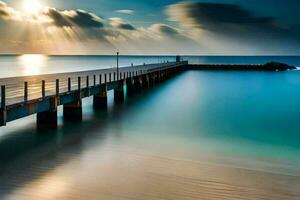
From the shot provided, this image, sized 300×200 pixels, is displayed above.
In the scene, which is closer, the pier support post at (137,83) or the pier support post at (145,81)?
the pier support post at (137,83)

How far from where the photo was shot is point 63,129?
42.5 ft

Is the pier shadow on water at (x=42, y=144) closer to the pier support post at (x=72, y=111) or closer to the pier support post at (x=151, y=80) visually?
the pier support post at (x=72, y=111)

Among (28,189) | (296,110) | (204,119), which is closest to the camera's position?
(28,189)

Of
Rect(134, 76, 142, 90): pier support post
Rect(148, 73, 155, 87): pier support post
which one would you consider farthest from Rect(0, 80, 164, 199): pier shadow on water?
Rect(148, 73, 155, 87): pier support post

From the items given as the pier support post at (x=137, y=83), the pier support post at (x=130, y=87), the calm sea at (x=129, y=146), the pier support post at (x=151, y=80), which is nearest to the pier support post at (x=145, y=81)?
the pier support post at (x=151, y=80)

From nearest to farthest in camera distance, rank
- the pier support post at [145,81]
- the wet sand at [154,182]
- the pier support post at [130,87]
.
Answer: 1. the wet sand at [154,182]
2. the pier support post at [130,87]
3. the pier support post at [145,81]

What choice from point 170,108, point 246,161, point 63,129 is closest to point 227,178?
point 246,161

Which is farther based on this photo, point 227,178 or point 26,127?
point 26,127

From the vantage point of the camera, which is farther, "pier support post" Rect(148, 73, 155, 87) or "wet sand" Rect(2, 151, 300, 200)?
"pier support post" Rect(148, 73, 155, 87)

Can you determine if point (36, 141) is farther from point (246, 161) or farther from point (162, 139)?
point (246, 161)

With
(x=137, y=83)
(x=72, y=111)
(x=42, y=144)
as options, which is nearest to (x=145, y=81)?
(x=137, y=83)

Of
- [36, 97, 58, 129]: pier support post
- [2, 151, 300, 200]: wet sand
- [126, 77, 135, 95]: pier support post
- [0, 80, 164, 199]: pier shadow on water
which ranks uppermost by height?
[126, 77, 135, 95]: pier support post

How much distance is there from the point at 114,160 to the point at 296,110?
14.5 metres

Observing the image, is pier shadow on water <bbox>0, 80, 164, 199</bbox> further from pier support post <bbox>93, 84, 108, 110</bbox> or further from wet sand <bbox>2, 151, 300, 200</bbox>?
pier support post <bbox>93, 84, 108, 110</bbox>
